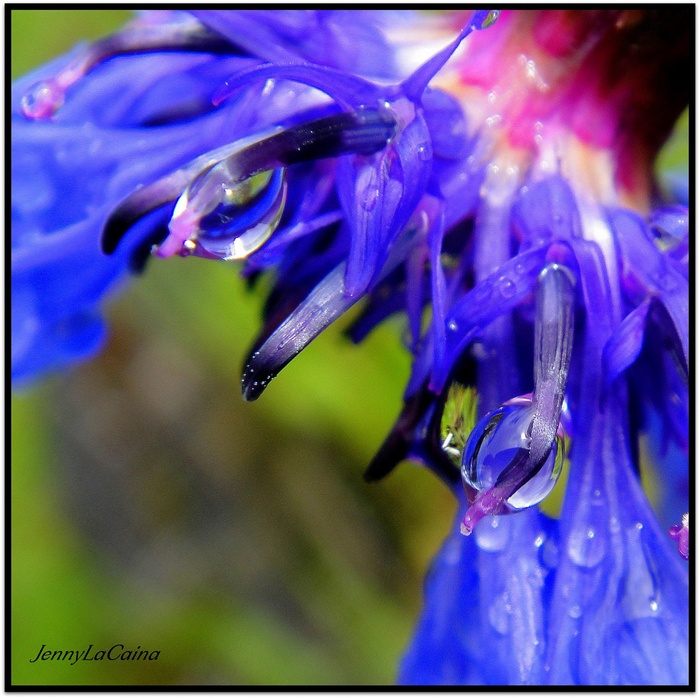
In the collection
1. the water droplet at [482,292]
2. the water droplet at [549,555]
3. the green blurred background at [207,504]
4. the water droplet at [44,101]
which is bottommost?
the green blurred background at [207,504]

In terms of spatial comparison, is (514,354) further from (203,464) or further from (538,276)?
(203,464)

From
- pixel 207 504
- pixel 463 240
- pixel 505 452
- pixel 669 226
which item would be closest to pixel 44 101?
pixel 463 240

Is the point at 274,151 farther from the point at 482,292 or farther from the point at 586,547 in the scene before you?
the point at 586,547

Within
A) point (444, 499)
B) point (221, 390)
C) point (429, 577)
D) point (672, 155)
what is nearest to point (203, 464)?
point (221, 390)

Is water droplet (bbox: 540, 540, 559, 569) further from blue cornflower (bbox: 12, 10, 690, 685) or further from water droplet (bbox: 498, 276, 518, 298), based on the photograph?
water droplet (bbox: 498, 276, 518, 298)

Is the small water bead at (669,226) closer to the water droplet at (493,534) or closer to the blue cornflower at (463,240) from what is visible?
the blue cornflower at (463,240)

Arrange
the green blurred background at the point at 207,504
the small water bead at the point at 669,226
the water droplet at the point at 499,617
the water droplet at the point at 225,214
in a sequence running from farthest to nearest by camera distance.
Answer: the green blurred background at the point at 207,504
the small water bead at the point at 669,226
the water droplet at the point at 499,617
the water droplet at the point at 225,214

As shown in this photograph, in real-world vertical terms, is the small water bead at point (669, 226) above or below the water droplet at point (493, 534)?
above

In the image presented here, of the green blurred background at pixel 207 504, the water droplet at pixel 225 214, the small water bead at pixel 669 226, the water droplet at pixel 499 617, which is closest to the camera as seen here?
the water droplet at pixel 225 214

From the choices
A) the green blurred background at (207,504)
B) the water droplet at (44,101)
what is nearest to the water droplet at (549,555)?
the water droplet at (44,101)
